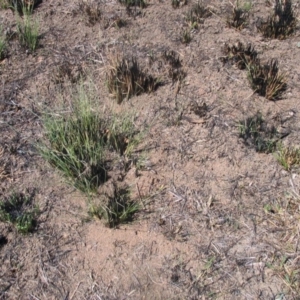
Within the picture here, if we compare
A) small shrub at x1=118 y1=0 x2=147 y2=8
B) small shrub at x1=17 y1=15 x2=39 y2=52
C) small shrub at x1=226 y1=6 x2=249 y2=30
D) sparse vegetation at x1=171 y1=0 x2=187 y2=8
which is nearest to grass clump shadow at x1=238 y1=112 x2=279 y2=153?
small shrub at x1=226 y1=6 x2=249 y2=30

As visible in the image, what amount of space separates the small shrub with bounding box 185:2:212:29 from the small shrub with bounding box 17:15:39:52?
178 cm

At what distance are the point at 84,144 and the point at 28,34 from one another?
185 cm

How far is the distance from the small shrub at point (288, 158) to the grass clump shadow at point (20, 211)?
6.95ft

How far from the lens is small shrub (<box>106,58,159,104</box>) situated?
423cm

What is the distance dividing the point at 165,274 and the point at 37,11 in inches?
150

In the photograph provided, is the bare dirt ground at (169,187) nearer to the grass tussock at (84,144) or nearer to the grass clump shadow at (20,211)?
the grass clump shadow at (20,211)

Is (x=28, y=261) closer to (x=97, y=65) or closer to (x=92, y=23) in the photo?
(x=97, y=65)

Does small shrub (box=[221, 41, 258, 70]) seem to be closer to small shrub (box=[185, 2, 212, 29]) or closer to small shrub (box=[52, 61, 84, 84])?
small shrub (box=[185, 2, 212, 29])

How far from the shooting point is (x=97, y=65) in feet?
15.4

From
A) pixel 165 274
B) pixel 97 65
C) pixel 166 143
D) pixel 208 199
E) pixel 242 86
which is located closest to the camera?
Result: pixel 165 274

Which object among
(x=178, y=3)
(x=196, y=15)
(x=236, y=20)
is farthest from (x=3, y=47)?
(x=236, y=20)

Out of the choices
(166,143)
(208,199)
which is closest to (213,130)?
(166,143)

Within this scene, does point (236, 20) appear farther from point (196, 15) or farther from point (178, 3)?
point (178, 3)

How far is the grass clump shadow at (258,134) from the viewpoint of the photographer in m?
3.82
